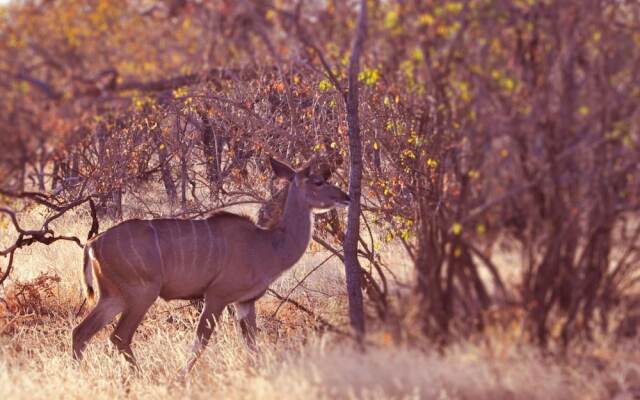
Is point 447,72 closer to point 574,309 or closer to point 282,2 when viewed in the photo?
point 282,2

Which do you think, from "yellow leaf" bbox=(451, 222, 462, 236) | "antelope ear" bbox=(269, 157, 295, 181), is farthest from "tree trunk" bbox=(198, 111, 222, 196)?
"yellow leaf" bbox=(451, 222, 462, 236)

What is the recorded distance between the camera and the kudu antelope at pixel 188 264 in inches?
260

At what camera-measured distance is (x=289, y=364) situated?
5.01 meters

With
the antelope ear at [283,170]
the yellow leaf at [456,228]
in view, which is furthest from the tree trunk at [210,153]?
the yellow leaf at [456,228]

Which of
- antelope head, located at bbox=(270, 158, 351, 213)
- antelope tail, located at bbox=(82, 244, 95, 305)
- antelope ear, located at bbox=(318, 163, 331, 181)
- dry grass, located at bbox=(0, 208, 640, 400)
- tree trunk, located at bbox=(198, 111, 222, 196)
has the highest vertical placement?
tree trunk, located at bbox=(198, 111, 222, 196)

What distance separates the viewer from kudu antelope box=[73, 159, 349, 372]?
6.61m

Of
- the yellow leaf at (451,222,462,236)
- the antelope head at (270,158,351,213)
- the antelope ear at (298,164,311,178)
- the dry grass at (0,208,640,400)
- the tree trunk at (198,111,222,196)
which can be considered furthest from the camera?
the tree trunk at (198,111,222,196)

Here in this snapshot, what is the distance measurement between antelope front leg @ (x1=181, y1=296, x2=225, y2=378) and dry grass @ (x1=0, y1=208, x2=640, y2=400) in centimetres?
9

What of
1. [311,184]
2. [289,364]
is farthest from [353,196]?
[289,364]

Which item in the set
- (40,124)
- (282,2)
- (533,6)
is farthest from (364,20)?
(40,124)

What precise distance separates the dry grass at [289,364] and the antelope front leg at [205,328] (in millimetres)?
91

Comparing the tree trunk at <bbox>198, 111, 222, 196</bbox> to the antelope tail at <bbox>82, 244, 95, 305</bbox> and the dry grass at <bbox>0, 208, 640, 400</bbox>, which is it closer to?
the dry grass at <bbox>0, 208, 640, 400</bbox>

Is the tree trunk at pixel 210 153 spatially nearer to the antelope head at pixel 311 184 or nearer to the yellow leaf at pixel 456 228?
the antelope head at pixel 311 184

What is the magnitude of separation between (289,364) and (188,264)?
201 centimetres
